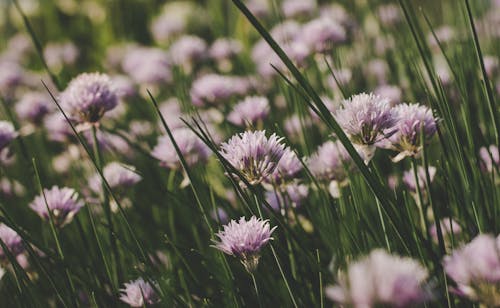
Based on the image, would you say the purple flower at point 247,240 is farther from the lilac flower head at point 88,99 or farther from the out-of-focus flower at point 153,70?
the out-of-focus flower at point 153,70

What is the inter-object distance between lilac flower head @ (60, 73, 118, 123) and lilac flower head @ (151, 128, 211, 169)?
14cm

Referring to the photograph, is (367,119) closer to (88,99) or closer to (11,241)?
(88,99)

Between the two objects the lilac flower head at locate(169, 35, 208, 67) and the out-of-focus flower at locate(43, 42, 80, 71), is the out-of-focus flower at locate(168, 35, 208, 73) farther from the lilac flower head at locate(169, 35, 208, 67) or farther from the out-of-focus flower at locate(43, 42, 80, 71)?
the out-of-focus flower at locate(43, 42, 80, 71)

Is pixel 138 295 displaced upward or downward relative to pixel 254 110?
downward

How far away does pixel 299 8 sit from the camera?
188 cm

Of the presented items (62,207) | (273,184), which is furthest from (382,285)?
(62,207)

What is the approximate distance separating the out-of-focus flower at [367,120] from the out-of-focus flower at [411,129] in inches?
1.1

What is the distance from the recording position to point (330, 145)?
2.98 ft

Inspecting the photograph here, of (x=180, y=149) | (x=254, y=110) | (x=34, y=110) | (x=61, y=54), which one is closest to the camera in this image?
(x=180, y=149)

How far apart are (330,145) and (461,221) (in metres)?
0.26

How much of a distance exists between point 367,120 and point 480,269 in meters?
0.25

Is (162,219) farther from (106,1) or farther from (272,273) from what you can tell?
(106,1)

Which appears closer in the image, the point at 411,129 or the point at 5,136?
the point at 411,129

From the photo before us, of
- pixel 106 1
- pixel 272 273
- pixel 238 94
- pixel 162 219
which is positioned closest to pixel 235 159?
pixel 272 273
